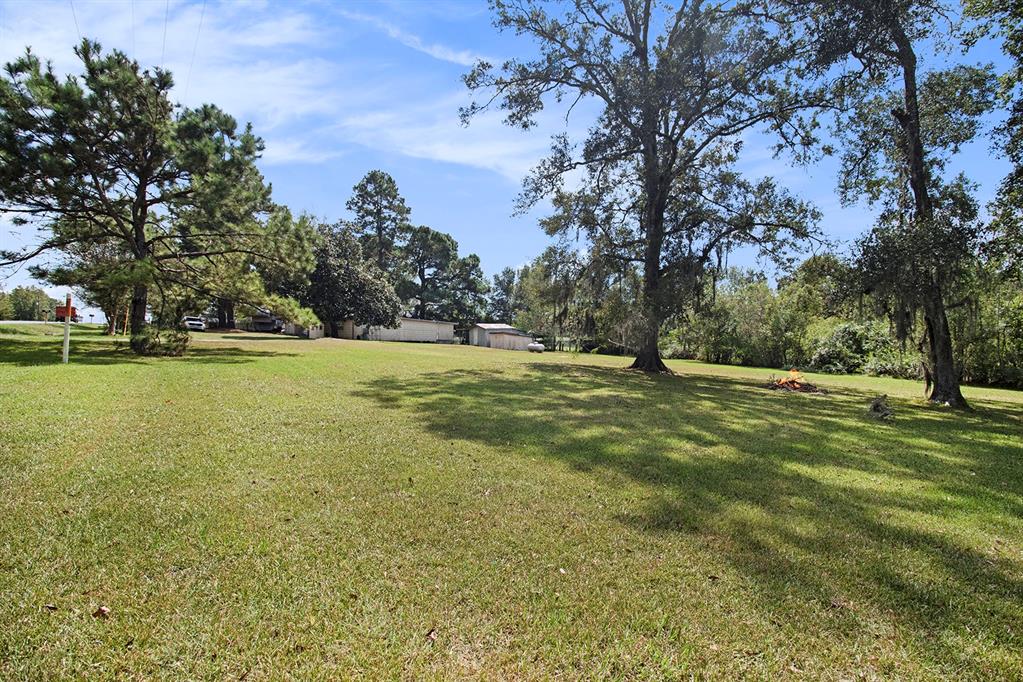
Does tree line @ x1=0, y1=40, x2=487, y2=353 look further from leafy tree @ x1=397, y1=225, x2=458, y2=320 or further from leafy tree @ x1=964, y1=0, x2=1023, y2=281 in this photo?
leafy tree @ x1=397, y1=225, x2=458, y2=320

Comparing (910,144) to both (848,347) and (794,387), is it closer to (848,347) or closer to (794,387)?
(794,387)

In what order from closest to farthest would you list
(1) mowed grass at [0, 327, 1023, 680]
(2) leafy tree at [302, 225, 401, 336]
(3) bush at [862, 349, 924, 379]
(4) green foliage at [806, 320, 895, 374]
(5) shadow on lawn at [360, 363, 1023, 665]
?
(1) mowed grass at [0, 327, 1023, 680] < (5) shadow on lawn at [360, 363, 1023, 665] < (3) bush at [862, 349, 924, 379] < (4) green foliage at [806, 320, 895, 374] < (2) leafy tree at [302, 225, 401, 336]

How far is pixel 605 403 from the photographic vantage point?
1068 centimetres

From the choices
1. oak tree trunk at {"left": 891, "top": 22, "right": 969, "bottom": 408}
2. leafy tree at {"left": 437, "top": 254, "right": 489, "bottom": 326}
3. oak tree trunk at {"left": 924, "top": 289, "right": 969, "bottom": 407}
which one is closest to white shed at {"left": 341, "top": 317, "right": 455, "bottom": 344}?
leafy tree at {"left": 437, "top": 254, "right": 489, "bottom": 326}

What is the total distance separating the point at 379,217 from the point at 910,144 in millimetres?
53241

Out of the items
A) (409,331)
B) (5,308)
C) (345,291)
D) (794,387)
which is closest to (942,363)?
(794,387)

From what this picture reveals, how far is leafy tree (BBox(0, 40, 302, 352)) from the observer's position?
1355 cm

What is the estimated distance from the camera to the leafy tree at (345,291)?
4166 cm

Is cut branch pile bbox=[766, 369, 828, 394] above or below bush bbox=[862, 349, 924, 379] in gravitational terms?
below

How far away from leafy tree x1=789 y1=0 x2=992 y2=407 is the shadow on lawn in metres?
2.57

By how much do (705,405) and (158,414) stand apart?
10082mm

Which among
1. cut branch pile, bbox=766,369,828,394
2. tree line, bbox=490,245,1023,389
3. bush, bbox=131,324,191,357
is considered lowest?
cut branch pile, bbox=766,369,828,394

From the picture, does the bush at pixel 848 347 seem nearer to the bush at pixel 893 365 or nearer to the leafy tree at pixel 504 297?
the bush at pixel 893 365

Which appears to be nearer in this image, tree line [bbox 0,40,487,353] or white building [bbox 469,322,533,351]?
tree line [bbox 0,40,487,353]
